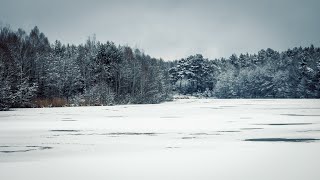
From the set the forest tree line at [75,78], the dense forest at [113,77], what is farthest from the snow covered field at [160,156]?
the forest tree line at [75,78]

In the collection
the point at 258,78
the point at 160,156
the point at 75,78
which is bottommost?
the point at 160,156

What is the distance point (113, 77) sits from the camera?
69375 mm

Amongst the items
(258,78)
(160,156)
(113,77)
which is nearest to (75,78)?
(113,77)

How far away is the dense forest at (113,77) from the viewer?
5147 centimetres

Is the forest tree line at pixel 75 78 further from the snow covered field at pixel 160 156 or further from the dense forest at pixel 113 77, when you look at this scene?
the snow covered field at pixel 160 156

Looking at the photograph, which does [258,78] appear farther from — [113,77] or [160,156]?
[160,156]

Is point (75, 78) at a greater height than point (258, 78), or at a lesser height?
lesser

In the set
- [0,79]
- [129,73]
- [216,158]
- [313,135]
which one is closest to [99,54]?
[129,73]

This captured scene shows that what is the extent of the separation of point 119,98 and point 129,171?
56.3 metres

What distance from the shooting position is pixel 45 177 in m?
8.25

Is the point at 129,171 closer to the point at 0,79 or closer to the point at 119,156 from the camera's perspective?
the point at 119,156

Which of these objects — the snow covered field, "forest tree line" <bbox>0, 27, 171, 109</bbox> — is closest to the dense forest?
"forest tree line" <bbox>0, 27, 171, 109</bbox>

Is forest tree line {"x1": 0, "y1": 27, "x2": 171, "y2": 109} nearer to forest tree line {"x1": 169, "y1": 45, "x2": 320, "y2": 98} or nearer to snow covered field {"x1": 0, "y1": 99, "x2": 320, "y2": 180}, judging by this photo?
snow covered field {"x1": 0, "y1": 99, "x2": 320, "y2": 180}

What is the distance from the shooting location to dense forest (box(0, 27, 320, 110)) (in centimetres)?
5147
